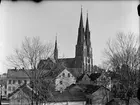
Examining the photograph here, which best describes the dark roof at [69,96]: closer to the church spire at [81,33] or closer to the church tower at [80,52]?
the church spire at [81,33]

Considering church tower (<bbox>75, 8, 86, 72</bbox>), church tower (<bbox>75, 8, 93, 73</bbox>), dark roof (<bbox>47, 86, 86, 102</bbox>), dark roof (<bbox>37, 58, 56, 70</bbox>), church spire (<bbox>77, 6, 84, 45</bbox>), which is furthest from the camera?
church tower (<bbox>75, 8, 86, 72</bbox>)

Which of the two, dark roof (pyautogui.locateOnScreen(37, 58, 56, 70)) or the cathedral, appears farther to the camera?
the cathedral

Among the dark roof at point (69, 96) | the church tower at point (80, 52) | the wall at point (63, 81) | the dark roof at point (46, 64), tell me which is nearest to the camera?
the dark roof at point (46, 64)

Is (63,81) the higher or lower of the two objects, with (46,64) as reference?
lower

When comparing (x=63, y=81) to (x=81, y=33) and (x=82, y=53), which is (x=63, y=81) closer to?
(x=81, y=33)

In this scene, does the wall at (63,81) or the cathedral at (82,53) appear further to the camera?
the cathedral at (82,53)

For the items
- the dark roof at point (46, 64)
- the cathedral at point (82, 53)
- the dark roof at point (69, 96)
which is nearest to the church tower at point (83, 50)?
the cathedral at point (82, 53)

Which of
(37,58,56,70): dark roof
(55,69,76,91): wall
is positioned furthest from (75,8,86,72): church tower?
(37,58,56,70): dark roof

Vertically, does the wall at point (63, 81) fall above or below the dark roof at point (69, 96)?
above

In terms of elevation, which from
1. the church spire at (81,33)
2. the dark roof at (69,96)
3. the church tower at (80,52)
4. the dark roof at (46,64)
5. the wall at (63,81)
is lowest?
the dark roof at (69,96)

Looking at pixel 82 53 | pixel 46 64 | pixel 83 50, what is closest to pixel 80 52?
pixel 82 53

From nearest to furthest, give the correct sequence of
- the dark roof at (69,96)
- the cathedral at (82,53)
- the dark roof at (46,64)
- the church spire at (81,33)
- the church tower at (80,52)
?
the dark roof at (46,64)
the dark roof at (69,96)
the church spire at (81,33)
the cathedral at (82,53)
the church tower at (80,52)

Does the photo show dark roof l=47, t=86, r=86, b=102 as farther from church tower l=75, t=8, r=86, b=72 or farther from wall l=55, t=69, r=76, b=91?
church tower l=75, t=8, r=86, b=72

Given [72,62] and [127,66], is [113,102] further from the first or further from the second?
[72,62]
